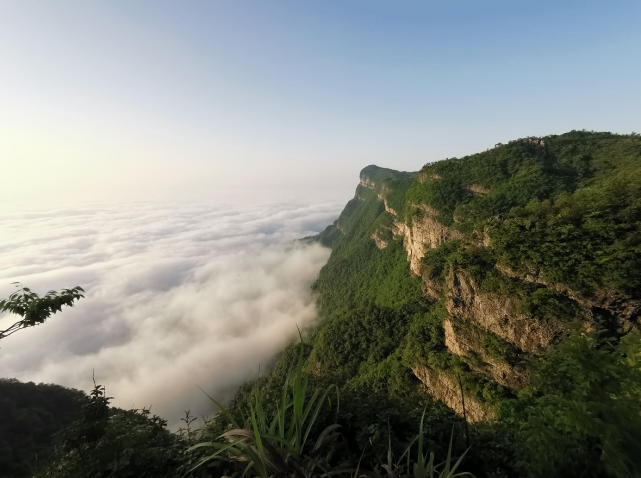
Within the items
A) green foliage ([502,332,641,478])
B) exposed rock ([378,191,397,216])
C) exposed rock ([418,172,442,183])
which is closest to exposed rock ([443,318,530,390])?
green foliage ([502,332,641,478])

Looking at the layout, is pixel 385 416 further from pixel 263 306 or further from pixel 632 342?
pixel 263 306

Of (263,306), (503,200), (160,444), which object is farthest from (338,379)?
(263,306)

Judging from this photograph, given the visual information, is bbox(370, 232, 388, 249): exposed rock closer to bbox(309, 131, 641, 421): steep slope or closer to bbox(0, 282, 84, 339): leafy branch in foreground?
bbox(309, 131, 641, 421): steep slope

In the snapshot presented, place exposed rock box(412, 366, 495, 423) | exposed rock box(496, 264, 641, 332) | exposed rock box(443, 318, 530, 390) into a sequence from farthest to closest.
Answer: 1. exposed rock box(412, 366, 495, 423)
2. exposed rock box(443, 318, 530, 390)
3. exposed rock box(496, 264, 641, 332)

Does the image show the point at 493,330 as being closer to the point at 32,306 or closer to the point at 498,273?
the point at 498,273

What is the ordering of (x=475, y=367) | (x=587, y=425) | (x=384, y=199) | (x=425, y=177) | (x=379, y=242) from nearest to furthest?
(x=587, y=425), (x=475, y=367), (x=425, y=177), (x=379, y=242), (x=384, y=199)

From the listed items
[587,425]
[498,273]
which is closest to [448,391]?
[498,273]

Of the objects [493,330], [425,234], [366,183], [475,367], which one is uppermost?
[366,183]
